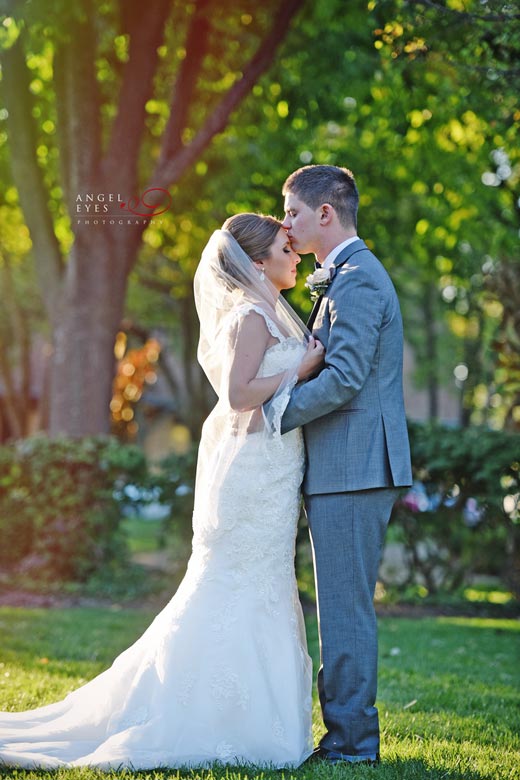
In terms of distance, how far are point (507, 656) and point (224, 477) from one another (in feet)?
13.0

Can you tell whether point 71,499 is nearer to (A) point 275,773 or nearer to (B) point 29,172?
(B) point 29,172

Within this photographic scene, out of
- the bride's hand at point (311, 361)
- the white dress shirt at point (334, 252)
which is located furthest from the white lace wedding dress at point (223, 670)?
the white dress shirt at point (334, 252)

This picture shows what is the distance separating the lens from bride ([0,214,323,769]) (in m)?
4.01

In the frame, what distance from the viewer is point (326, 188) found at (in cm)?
433

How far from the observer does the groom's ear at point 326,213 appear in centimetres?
434

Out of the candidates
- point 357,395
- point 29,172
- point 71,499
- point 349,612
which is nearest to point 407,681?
point 349,612

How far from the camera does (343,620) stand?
4129 millimetres

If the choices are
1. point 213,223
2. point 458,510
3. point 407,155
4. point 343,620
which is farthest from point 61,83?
point 343,620

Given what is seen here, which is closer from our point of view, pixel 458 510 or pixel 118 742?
pixel 118 742

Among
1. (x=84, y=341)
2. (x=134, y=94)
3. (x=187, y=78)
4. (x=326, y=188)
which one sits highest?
(x=187, y=78)

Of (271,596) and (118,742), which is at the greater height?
(271,596)

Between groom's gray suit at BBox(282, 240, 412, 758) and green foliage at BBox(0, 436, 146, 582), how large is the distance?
6.08m

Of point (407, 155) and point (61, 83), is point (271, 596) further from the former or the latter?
point (407, 155)

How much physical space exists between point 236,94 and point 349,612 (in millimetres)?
7505
